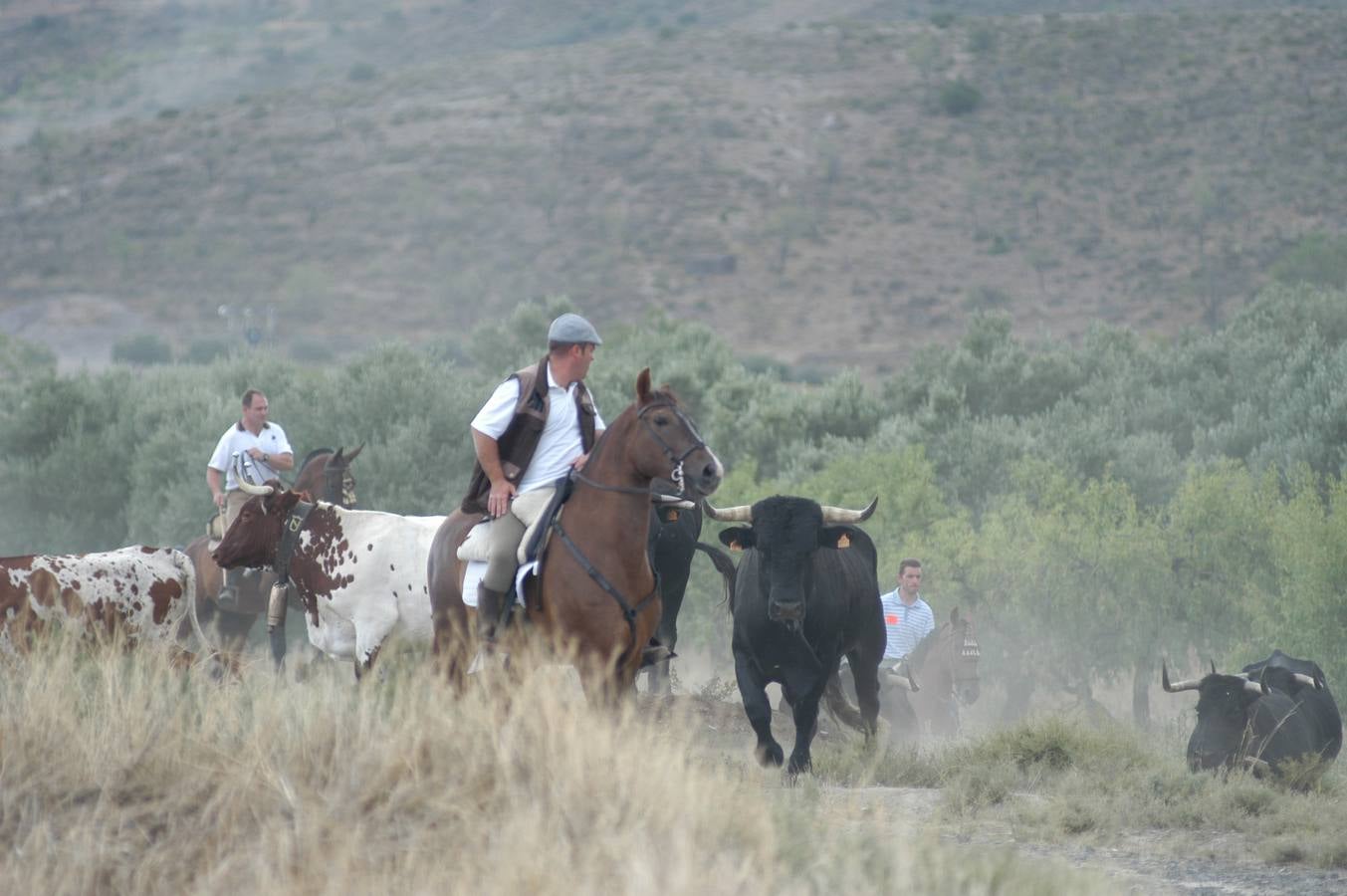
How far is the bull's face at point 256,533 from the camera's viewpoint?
13.0 meters

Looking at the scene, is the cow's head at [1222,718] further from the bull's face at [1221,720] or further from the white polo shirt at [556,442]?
the white polo shirt at [556,442]

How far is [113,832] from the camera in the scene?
23.8 feet

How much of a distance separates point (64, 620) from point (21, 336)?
202ft

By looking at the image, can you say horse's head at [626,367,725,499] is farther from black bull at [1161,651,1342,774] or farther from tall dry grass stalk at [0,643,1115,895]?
black bull at [1161,651,1342,774]

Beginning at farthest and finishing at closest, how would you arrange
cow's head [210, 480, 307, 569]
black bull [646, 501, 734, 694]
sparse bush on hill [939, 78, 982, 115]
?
sparse bush on hill [939, 78, 982, 115] → black bull [646, 501, 734, 694] → cow's head [210, 480, 307, 569]

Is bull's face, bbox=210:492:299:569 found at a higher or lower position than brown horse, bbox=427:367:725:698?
lower

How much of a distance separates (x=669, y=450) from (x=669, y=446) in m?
0.03

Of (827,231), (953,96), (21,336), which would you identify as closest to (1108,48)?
(953,96)

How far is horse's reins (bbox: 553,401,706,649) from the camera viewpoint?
9.12m

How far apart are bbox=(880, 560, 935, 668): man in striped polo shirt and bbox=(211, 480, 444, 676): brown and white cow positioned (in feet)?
16.7

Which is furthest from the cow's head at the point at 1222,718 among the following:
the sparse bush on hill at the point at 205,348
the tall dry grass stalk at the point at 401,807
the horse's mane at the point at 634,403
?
the sparse bush on hill at the point at 205,348

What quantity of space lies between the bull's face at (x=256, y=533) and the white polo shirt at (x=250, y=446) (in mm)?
2235

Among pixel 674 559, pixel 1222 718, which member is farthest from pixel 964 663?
pixel 1222 718

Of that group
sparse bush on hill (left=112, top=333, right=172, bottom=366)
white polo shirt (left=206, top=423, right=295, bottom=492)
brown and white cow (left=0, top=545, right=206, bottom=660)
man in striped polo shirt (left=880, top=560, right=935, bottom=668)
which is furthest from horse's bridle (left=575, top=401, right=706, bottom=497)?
sparse bush on hill (left=112, top=333, right=172, bottom=366)
